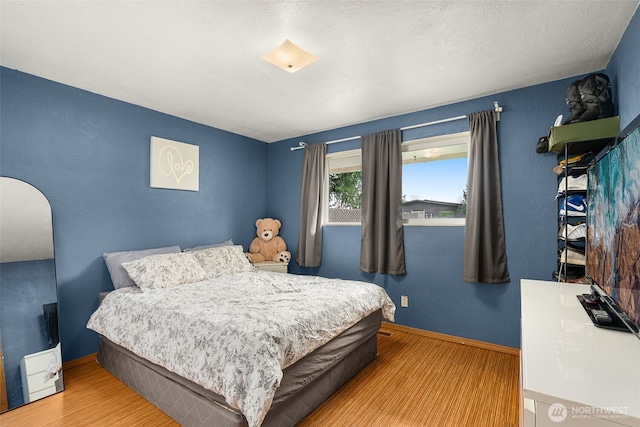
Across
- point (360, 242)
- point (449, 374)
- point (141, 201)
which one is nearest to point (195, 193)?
point (141, 201)

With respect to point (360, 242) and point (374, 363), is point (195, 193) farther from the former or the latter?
point (374, 363)

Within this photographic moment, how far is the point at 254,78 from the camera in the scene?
250 cm

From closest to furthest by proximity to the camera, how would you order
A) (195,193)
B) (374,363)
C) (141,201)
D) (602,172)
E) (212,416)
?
(602,172) → (212,416) → (374,363) → (141,201) → (195,193)

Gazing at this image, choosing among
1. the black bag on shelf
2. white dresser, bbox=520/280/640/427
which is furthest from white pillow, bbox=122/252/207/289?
the black bag on shelf

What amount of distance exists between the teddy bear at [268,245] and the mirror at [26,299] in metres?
2.20

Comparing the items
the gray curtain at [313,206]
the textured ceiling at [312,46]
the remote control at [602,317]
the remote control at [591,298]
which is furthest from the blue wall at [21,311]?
the remote control at [591,298]

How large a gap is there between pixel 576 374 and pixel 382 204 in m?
2.59

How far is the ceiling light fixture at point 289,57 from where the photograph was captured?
1.96m

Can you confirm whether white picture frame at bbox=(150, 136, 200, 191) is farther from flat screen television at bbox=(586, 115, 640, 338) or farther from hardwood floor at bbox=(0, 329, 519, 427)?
flat screen television at bbox=(586, 115, 640, 338)

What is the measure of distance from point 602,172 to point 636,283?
757 mm

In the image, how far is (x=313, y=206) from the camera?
3996 millimetres

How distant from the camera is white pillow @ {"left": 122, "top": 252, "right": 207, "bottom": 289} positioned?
261 cm

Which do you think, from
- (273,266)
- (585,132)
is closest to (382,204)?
(273,266)

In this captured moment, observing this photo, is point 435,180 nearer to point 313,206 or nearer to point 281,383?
point 313,206
